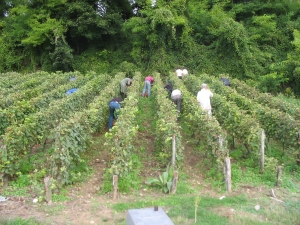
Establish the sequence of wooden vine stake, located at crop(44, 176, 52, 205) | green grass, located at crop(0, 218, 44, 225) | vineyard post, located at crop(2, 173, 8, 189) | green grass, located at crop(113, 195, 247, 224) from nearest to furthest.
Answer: green grass, located at crop(0, 218, 44, 225), green grass, located at crop(113, 195, 247, 224), wooden vine stake, located at crop(44, 176, 52, 205), vineyard post, located at crop(2, 173, 8, 189)

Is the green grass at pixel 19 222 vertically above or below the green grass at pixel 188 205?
below

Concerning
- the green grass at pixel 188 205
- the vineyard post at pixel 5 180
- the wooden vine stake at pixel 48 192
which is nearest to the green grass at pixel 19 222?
the wooden vine stake at pixel 48 192

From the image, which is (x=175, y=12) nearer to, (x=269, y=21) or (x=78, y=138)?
(x=269, y=21)

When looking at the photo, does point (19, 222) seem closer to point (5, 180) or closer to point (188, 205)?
point (5, 180)

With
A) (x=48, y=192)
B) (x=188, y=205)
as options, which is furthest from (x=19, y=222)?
(x=188, y=205)

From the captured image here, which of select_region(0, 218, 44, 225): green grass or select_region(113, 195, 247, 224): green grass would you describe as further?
select_region(113, 195, 247, 224): green grass

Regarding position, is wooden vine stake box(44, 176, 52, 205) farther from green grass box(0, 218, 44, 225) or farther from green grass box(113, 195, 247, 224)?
green grass box(113, 195, 247, 224)

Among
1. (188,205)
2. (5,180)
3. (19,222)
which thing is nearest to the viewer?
(19,222)

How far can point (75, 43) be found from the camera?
3111 centimetres

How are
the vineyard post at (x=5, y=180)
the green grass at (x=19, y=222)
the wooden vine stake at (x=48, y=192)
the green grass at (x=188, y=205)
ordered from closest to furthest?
the green grass at (x=19, y=222), the green grass at (x=188, y=205), the wooden vine stake at (x=48, y=192), the vineyard post at (x=5, y=180)

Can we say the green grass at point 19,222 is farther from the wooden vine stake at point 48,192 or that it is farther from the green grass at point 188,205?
the green grass at point 188,205

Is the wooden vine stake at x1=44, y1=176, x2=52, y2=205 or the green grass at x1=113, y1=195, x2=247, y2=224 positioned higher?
the wooden vine stake at x1=44, y1=176, x2=52, y2=205

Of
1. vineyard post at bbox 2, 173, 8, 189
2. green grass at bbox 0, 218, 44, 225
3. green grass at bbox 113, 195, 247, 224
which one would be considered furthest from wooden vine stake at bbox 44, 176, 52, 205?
vineyard post at bbox 2, 173, 8, 189

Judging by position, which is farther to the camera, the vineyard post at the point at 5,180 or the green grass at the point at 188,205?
the vineyard post at the point at 5,180
